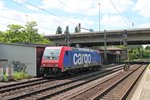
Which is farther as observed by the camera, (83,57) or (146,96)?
(83,57)

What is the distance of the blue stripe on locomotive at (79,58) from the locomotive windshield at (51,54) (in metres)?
0.83

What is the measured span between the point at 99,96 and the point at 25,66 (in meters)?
15.8

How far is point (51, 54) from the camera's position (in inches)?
1156

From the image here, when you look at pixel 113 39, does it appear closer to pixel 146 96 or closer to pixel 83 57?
pixel 83 57

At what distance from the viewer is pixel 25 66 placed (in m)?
31.5

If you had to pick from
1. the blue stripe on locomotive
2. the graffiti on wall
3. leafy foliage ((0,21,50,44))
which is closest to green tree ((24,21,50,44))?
leafy foliage ((0,21,50,44))

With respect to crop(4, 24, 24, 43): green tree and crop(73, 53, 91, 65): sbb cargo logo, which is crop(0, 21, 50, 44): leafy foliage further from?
crop(73, 53, 91, 65): sbb cargo logo

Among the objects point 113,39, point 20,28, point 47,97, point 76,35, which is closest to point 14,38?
point 20,28

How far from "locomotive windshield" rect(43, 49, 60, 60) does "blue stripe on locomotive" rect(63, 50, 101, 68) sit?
0.83 m

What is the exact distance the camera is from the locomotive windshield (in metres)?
29.0

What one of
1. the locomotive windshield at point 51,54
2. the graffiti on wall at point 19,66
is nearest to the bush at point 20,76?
the graffiti on wall at point 19,66

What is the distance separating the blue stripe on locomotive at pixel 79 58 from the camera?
2996 cm

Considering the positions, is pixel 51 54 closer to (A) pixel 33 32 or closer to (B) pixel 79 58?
(B) pixel 79 58

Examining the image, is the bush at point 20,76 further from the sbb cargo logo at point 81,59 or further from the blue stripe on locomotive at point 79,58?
the sbb cargo logo at point 81,59
